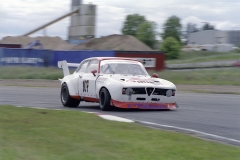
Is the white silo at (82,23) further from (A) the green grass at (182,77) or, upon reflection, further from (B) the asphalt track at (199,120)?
(B) the asphalt track at (199,120)

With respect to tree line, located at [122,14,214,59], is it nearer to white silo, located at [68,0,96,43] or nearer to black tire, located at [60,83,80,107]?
white silo, located at [68,0,96,43]

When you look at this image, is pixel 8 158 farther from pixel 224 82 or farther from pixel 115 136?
pixel 224 82

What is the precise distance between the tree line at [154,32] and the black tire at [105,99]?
242ft

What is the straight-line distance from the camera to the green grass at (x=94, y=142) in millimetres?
7066

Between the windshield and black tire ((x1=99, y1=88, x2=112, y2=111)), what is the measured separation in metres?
0.77

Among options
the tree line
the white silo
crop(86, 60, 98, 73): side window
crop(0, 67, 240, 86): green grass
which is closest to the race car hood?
crop(86, 60, 98, 73): side window

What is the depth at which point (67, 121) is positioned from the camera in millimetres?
10328

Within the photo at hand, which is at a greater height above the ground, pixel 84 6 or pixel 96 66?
pixel 84 6

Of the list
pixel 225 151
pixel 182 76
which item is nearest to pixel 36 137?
pixel 225 151

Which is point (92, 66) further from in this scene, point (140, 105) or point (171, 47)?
point (171, 47)

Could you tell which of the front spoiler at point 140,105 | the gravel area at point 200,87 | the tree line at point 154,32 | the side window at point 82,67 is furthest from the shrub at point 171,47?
the front spoiler at point 140,105

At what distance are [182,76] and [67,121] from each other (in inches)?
1029

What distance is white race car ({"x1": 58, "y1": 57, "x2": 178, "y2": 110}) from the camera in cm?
1316

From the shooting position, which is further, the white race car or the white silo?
the white silo
